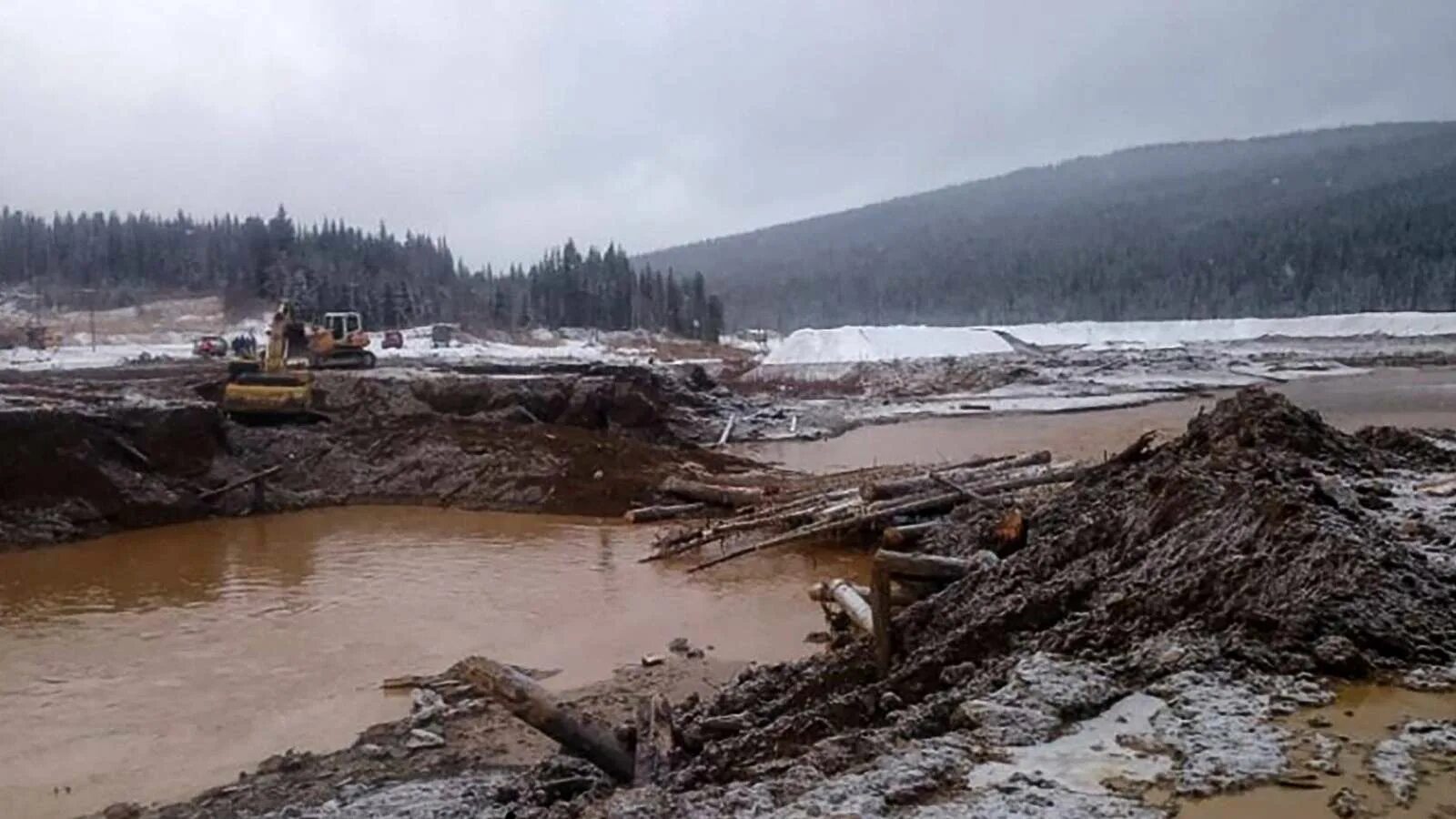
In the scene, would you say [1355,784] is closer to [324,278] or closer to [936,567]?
[936,567]

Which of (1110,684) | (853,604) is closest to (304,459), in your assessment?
(853,604)

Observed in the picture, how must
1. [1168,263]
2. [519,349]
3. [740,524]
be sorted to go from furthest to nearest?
[1168,263] → [519,349] → [740,524]

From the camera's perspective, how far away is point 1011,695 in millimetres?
6500

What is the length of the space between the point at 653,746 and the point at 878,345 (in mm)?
61525

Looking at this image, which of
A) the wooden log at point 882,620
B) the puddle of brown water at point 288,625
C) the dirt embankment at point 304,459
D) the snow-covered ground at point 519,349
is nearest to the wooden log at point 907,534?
the puddle of brown water at point 288,625

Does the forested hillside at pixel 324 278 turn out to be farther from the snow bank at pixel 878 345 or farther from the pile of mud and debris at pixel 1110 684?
→ the pile of mud and debris at pixel 1110 684

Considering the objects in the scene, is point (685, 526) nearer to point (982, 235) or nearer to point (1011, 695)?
point (1011, 695)

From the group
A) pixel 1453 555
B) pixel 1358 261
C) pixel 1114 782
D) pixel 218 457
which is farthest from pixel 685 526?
pixel 1358 261

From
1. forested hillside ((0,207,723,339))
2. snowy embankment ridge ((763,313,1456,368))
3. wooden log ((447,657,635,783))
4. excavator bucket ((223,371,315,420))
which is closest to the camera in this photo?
wooden log ((447,657,635,783))

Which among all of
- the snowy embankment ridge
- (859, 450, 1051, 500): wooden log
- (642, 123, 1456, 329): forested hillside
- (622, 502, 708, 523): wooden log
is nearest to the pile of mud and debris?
(859, 450, 1051, 500): wooden log

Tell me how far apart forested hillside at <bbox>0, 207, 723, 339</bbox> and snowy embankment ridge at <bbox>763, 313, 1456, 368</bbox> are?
29.1m

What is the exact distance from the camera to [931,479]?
16500mm

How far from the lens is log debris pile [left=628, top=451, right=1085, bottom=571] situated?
615 inches

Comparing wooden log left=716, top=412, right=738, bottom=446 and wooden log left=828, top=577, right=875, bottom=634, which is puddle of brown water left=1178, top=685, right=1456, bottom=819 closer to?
wooden log left=828, top=577, right=875, bottom=634
